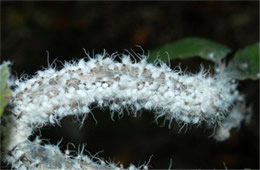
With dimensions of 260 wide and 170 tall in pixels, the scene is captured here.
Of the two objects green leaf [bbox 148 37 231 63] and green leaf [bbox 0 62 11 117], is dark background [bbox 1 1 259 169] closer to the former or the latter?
green leaf [bbox 148 37 231 63]

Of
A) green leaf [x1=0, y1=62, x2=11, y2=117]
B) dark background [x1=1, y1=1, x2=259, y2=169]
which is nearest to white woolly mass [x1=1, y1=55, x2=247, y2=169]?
green leaf [x1=0, y1=62, x2=11, y2=117]

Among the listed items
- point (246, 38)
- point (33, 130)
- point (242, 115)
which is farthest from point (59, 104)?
point (246, 38)

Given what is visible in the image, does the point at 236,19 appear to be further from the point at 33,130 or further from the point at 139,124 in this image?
the point at 33,130

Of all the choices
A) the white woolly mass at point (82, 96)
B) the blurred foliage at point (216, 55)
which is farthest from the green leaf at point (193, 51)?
the white woolly mass at point (82, 96)

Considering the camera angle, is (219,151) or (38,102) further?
(219,151)

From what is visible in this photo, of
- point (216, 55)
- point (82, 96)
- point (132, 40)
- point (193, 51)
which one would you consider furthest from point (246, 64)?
point (132, 40)

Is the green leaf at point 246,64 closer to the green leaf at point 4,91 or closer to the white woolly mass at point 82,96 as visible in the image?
the white woolly mass at point 82,96
